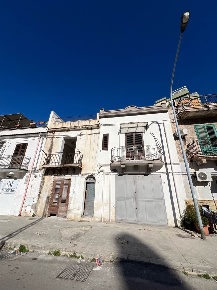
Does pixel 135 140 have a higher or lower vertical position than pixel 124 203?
higher

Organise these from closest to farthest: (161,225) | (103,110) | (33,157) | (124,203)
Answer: (161,225)
(124,203)
(33,157)
(103,110)

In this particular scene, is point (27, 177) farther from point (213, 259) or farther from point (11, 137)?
point (213, 259)

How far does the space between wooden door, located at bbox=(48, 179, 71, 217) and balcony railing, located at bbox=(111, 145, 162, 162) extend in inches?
162

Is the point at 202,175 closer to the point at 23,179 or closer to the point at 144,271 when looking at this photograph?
the point at 144,271

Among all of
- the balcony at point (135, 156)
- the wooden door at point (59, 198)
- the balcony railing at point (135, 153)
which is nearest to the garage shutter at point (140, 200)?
the balcony at point (135, 156)

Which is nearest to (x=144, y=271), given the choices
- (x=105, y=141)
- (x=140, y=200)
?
(x=140, y=200)

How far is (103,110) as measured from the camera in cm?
1445

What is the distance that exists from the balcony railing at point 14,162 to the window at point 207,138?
44.5 feet

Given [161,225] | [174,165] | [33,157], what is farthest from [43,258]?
[33,157]

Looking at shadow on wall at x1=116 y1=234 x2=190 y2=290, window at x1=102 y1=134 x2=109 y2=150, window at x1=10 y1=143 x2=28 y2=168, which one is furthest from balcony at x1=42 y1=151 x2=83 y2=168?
shadow on wall at x1=116 y1=234 x2=190 y2=290

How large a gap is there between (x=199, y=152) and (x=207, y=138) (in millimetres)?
1422

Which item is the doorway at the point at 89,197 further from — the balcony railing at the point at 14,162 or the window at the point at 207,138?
the window at the point at 207,138

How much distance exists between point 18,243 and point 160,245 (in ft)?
16.7

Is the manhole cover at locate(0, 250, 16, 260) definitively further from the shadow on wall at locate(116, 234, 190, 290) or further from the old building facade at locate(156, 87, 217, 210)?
the old building facade at locate(156, 87, 217, 210)
